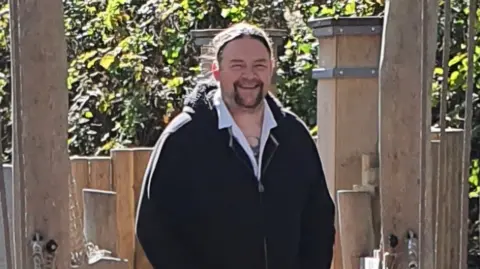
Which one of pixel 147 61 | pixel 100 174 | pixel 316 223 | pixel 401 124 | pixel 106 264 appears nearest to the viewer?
pixel 401 124

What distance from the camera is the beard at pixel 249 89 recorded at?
9.25 ft

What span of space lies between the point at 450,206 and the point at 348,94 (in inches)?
21.1

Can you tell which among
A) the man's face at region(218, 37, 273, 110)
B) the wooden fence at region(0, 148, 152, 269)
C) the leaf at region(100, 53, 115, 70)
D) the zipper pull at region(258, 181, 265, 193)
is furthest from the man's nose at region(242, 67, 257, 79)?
the leaf at region(100, 53, 115, 70)

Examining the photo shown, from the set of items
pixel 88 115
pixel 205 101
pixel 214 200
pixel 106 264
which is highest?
pixel 205 101

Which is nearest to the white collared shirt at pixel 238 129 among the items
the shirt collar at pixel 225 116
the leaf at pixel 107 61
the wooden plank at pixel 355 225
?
the shirt collar at pixel 225 116

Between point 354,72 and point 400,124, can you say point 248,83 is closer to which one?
point 400,124

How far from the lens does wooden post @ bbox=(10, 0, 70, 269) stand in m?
2.32

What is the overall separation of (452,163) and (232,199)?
997 millimetres

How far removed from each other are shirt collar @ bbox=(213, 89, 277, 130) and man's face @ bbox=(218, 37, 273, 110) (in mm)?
26

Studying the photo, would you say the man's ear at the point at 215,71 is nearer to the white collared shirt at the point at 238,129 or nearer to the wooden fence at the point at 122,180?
the white collared shirt at the point at 238,129

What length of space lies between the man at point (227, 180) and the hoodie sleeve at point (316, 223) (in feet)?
0.22

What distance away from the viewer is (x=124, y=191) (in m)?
4.07

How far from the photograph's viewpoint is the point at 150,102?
5.89m

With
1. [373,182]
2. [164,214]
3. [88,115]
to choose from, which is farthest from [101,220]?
[88,115]
